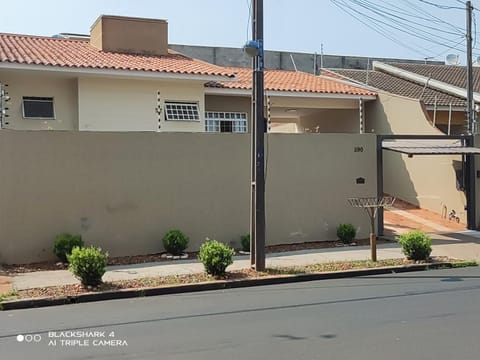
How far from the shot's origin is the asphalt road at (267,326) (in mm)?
5730

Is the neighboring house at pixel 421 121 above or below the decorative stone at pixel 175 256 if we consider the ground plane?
above

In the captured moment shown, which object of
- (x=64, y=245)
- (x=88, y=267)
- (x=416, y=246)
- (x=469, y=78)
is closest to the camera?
(x=88, y=267)

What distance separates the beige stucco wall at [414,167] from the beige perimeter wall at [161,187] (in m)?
3.85

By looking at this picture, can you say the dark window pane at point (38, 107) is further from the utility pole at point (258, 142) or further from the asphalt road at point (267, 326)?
the asphalt road at point (267, 326)

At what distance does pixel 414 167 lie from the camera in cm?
1912

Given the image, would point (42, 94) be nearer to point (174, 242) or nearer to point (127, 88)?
point (127, 88)

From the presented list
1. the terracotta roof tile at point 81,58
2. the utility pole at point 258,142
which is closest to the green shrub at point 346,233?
the utility pole at point 258,142

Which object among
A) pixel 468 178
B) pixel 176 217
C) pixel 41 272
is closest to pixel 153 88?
pixel 176 217

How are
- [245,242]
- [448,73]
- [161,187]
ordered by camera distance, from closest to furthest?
1. [161,187]
2. [245,242]
3. [448,73]

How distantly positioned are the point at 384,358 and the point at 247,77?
16823mm

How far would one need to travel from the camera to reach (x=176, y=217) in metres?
13.1

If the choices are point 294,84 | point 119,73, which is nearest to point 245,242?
point 119,73

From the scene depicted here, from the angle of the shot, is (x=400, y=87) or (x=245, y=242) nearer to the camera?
(x=245, y=242)

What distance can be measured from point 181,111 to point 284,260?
7156 millimetres
